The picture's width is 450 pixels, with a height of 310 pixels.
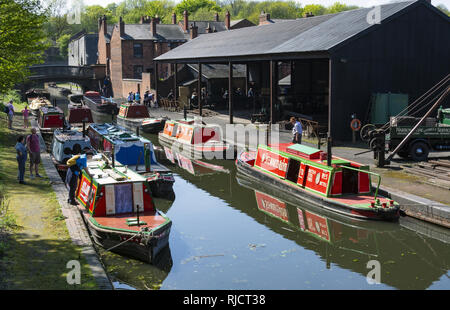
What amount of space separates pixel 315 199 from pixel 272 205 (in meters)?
2.05

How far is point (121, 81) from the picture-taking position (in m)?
66.9

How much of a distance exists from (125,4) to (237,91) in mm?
129019

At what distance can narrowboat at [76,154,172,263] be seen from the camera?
13516mm

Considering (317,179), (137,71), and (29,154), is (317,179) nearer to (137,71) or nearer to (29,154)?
(29,154)

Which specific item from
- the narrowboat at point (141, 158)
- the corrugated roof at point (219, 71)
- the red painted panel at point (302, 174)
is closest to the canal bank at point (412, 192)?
the red painted panel at point (302, 174)

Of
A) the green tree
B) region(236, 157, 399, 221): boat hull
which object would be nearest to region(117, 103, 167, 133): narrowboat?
the green tree

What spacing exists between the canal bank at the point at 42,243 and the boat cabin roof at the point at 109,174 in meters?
1.32

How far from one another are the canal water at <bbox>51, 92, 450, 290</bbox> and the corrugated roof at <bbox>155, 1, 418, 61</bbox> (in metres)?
11.7

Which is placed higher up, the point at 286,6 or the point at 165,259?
the point at 286,6

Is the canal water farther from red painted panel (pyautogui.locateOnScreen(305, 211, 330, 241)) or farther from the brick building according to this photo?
the brick building

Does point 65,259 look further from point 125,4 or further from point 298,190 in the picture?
point 125,4
